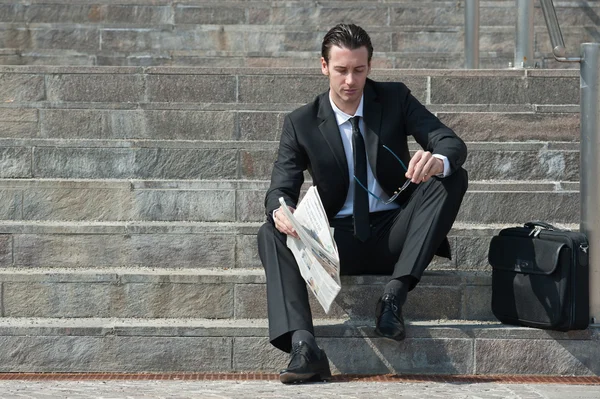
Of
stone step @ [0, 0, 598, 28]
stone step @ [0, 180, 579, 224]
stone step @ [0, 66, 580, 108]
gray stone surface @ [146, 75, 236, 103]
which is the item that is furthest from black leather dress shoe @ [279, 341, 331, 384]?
stone step @ [0, 0, 598, 28]

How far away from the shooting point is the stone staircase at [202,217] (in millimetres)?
4988

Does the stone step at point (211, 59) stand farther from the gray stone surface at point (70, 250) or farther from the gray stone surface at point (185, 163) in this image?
the gray stone surface at point (70, 250)

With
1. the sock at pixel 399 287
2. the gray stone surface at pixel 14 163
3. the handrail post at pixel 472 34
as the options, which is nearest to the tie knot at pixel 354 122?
the sock at pixel 399 287

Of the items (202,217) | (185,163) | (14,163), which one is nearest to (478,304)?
(202,217)

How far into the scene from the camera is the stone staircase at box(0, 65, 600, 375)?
499 cm

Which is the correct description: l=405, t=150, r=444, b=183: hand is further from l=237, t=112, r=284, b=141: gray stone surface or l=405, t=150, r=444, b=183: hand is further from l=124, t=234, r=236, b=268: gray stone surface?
l=237, t=112, r=284, b=141: gray stone surface

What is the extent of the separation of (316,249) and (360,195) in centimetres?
63

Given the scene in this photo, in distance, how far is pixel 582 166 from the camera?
5168 mm

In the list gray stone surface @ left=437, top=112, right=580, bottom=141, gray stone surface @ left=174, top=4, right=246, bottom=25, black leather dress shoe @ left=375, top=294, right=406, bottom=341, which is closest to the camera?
black leather dress shoe @ left=375, top=294, right=406, bottom=341

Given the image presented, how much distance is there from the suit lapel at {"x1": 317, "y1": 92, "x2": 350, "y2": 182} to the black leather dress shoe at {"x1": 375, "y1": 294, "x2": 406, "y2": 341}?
65 centimetres

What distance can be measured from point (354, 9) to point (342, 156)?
14.3 feet

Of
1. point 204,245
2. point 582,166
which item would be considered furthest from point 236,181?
point 582,166

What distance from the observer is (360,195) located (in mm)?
5070

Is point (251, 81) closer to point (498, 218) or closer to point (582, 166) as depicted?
point (498, 218)
